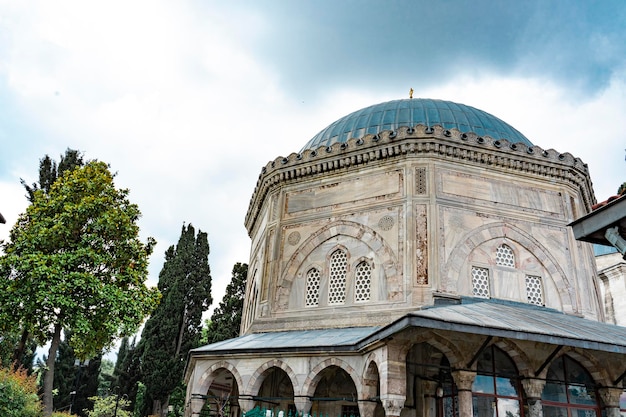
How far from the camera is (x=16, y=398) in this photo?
36.9ft

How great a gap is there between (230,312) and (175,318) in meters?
3.48

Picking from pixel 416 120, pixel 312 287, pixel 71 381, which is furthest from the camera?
pixel 71 381

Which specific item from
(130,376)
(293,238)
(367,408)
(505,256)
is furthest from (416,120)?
(130,376)

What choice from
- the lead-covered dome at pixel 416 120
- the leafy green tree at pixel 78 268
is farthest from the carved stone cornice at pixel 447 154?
the leafy green tree at pixel 78 268

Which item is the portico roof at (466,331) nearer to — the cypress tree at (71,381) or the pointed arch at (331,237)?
the pointed arch at (331,237)

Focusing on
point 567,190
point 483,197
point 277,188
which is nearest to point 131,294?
point 277,188

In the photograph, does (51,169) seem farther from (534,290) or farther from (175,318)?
(534,290)

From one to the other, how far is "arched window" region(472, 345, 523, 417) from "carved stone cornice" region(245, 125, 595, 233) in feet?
18.6

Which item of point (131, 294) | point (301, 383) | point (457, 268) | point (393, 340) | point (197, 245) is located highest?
point (197, 245)

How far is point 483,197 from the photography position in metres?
13.6

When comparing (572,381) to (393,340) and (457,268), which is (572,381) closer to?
(457,268)

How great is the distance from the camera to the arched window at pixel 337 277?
44.2 feet

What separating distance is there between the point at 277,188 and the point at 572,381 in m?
9.61

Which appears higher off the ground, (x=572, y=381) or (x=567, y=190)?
(x=567, y=190)
